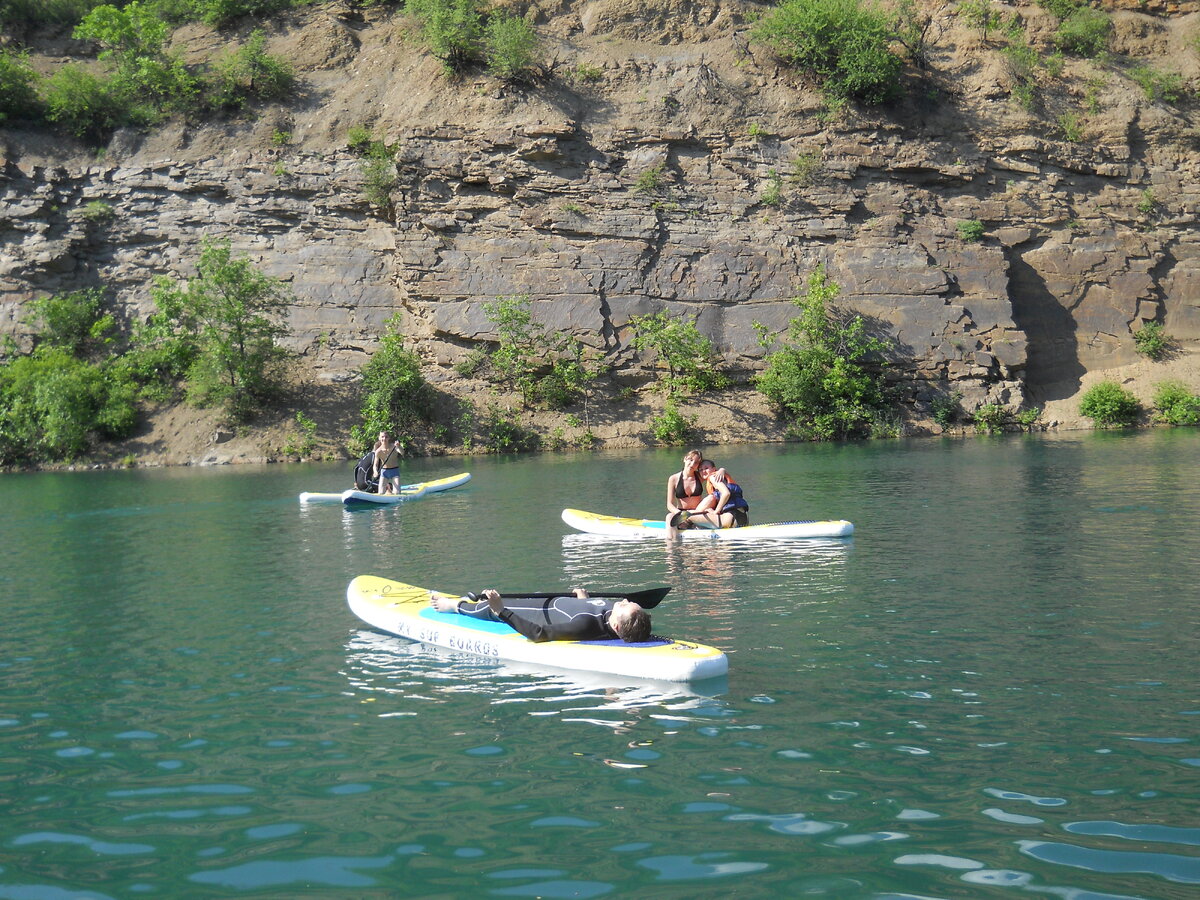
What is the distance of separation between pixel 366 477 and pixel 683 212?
2293cm

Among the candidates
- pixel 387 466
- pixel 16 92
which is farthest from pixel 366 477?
pixel 16 92

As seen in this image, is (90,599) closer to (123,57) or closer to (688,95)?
(688,95)

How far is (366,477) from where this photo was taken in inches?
882

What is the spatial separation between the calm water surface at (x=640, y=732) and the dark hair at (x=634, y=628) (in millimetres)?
416

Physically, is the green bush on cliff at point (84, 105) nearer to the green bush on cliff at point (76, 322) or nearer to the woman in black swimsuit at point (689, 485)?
the green bush on cliff at point (76, 322)

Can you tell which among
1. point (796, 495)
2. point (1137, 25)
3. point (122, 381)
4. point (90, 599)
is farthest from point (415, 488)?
point (1137, 25)

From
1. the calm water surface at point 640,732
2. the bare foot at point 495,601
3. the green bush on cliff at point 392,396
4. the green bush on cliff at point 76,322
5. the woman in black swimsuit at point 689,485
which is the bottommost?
the calm water surface at point 640,732

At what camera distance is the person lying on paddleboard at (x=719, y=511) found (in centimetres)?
1550

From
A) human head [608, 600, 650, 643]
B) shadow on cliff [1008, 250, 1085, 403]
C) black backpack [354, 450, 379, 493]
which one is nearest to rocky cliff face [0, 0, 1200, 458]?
shadow on cliff [1008, 250, 1085, 403]

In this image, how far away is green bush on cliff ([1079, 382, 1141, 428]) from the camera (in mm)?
37469

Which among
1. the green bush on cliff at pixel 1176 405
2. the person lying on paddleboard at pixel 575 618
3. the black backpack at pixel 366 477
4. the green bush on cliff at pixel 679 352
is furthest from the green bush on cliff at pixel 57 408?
the green bush on cliff at pixel 1176 405

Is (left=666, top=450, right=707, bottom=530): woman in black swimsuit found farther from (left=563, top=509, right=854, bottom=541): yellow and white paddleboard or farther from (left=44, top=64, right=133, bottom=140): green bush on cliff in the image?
(left=44, top=64, right=133, bottom=140): green bush on cliff

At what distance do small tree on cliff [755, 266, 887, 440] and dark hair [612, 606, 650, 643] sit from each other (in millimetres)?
29663

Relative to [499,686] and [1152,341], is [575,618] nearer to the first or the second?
[499,686]
